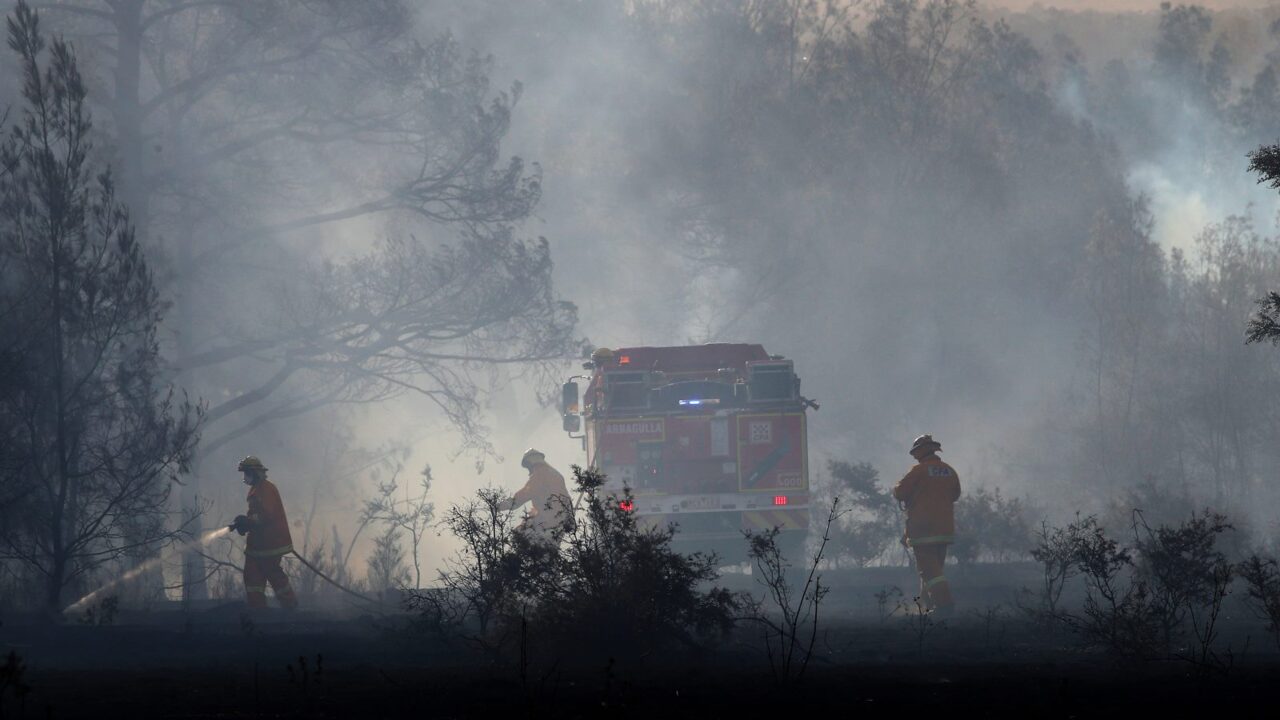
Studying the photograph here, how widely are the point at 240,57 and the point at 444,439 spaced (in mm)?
14075

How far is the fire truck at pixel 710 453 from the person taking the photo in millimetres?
17875

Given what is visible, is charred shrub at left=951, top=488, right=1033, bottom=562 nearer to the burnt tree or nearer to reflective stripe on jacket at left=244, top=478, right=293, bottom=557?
reflective stripe on jacket at left=244, top=478, right=293, bottom=557

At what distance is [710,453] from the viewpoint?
17938 mm

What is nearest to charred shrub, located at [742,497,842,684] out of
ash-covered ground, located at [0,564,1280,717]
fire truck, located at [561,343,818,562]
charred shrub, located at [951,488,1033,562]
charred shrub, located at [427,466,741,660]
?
ash-covered ground, located at [0,564,1280,717]

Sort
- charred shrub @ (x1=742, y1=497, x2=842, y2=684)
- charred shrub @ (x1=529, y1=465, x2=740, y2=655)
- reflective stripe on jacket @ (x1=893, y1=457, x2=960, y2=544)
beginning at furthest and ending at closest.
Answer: reflective stripe on jacket @ (x1=893, y1=457, x2=960, y2=544) → charred shrub @ (x1=529, y1=465, x2=740, y2=655) → charred shrub @ (x1=742, y1=497, x2=842, y2=684)

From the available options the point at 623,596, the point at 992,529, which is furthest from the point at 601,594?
the point at 992,529

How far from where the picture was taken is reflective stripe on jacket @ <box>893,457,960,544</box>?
13602mm

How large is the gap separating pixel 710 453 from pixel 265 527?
5.64 metres

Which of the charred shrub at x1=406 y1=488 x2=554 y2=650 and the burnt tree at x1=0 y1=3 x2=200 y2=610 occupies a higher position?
the burnt tree at x1=0 y1=3 x2=200 y2=610

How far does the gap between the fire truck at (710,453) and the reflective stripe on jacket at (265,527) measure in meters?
4.54

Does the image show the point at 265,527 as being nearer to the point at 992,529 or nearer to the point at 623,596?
the point at 623,596

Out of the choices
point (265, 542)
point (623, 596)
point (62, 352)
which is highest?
point (62, 352)

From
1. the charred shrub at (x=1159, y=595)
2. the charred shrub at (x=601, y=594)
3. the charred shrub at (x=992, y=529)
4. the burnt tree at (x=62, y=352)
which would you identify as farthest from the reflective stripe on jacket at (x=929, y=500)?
the burnt tree at (x=62, y=352)

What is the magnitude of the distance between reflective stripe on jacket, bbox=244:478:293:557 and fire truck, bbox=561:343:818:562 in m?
4.54
